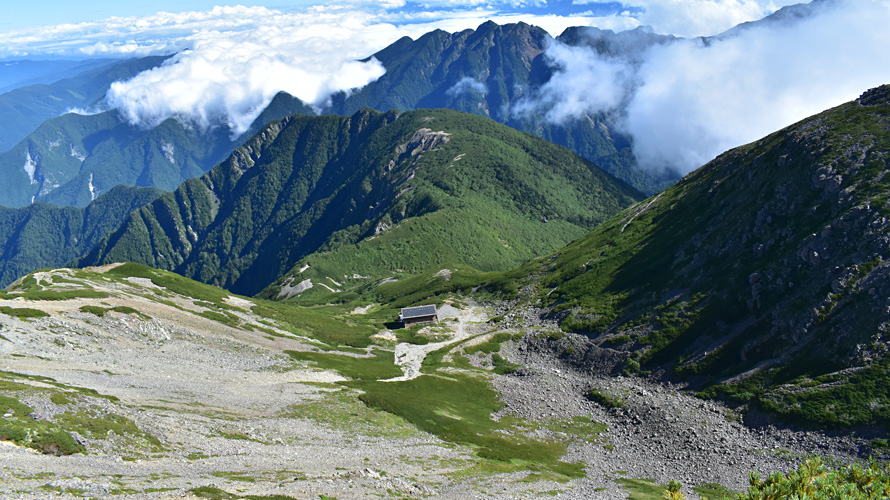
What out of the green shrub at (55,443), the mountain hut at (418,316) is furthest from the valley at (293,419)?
the mountain hut at (418,316)

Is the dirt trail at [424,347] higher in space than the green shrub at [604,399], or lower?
lower

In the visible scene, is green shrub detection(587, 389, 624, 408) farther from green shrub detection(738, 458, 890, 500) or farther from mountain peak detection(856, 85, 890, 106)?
mountain peak detection(856, 85, 890, 106)

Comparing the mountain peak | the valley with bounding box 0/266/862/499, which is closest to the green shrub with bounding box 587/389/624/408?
the valley with bounding box 0/266/862/499

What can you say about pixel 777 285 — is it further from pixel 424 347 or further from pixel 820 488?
pixel 424 347

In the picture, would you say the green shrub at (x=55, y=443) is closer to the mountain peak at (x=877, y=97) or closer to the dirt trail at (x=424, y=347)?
the dirt trail at (x=424, y=347)

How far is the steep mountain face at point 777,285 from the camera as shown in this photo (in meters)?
80.9

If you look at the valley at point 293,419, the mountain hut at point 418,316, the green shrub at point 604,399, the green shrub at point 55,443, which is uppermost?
the green shrub at point 55,443

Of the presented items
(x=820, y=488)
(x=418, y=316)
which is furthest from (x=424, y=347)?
(x=820, y=488)

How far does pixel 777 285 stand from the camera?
102875 millimetres

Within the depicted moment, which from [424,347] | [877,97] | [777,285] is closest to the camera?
[777,285]

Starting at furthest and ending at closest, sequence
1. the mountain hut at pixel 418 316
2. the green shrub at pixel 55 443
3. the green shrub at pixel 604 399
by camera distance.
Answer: the mountain hut at pixel 418 316
the green shrub at pixel 604 399
the green shrub at pixel 55 443

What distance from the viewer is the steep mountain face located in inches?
3184

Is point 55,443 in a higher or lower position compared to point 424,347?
higher

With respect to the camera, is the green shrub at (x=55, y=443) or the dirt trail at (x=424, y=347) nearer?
the green shrub at (x=55, y=443)
